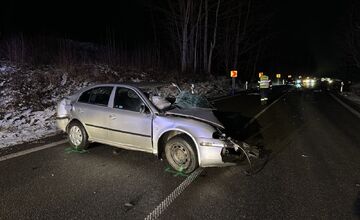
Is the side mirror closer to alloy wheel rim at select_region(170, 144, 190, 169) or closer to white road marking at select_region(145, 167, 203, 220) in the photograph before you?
alloy wheel rim at select_region(170, 144, 190, 169)

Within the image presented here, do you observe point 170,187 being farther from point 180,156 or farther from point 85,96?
point 85,96

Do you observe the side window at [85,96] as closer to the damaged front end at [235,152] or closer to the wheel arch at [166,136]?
the wheel arch at [166,136]

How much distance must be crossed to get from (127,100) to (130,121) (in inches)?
21.8

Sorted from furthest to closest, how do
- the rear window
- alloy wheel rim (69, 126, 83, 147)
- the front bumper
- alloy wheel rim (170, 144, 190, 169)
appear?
alloy wheel rim (69, 126, 83, 147) < the rear window < alloy wheel rim (170, 144, 190, 169) < the front bumper

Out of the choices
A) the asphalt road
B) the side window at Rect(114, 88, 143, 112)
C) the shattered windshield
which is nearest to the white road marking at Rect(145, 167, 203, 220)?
the asphalt road

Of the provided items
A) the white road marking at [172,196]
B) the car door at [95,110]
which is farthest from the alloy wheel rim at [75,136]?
the white road marking at [172,196]

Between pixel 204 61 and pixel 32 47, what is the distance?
66.4 feet

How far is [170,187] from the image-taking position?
451 centimetres

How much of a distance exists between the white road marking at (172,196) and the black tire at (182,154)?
176 millimetres

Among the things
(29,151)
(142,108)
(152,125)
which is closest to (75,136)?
(29,151)

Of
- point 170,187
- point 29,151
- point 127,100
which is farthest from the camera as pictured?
point 29,151

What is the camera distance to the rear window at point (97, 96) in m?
6.18

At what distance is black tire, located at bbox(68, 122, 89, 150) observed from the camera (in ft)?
20.7

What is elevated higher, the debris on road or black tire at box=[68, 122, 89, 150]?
black tire at box=[68, 122, 89, 150]
